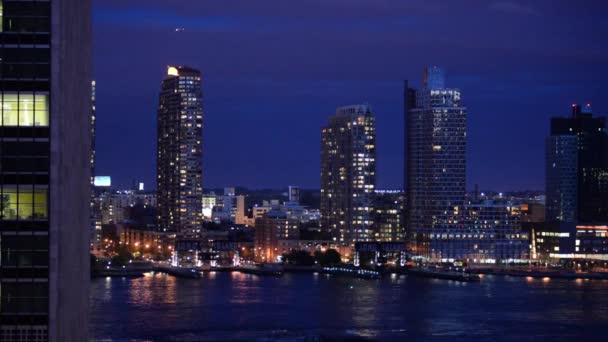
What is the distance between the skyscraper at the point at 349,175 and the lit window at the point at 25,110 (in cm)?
11751

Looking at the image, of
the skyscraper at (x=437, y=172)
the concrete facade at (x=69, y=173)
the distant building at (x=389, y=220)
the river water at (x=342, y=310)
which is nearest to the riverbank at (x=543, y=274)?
the river water at (x=342, y=310)

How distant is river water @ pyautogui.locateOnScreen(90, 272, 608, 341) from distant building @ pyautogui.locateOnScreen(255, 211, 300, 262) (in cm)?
2985

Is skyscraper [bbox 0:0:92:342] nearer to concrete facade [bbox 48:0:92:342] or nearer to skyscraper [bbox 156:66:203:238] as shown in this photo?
concrete facade [bbox 48:0:92:342]

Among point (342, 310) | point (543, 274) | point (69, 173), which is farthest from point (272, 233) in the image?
point (69, 173)

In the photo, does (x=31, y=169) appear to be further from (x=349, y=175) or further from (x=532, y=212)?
(x=532, y=212)

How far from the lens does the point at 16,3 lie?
48.0 ft

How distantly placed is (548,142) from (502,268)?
4611 centimetres

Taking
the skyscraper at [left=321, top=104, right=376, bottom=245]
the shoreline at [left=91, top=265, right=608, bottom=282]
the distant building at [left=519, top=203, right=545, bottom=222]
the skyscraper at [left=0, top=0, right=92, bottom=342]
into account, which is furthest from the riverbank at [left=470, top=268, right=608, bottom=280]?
the skyscraper at [left=0, top=0, right=92, bottom=342]

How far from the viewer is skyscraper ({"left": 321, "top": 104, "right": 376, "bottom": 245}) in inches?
5226

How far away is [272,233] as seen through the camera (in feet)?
435

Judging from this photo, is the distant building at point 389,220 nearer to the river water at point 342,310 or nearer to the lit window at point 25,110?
the river water at point 342,310

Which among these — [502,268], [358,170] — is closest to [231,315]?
[502,268]

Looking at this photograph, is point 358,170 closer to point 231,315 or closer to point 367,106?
point 367,106

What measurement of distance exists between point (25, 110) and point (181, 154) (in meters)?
130
